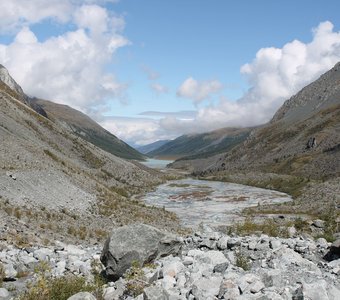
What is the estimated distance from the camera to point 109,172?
363 ft

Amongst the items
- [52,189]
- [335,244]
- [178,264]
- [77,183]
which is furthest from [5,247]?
[77,183]

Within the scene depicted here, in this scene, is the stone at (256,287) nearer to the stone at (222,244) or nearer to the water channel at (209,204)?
the stone at (222,244)

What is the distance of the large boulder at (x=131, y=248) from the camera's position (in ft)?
58.3

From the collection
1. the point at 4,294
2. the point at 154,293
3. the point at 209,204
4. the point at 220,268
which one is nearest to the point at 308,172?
the point at 209,204

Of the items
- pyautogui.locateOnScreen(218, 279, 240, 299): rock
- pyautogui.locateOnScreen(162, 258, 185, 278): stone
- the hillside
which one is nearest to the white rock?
pyautogui.locateOnScreen(162, 258, 185, 278): stone

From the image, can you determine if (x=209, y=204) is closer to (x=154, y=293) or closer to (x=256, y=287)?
(x=256, y=287)

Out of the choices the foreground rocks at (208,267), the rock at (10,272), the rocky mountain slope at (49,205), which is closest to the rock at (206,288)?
the foreground rocks at (208,267)

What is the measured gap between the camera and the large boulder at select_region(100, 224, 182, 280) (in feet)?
58.3

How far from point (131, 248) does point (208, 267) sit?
3483 mm

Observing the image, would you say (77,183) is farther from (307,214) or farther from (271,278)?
(271,278)

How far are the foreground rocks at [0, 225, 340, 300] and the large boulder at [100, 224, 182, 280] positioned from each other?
4 centimetres

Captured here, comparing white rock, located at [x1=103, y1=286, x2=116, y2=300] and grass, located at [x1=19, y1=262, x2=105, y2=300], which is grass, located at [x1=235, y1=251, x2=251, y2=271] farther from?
grass, located at [x1=19, y1=262, x2=105, y2=300]

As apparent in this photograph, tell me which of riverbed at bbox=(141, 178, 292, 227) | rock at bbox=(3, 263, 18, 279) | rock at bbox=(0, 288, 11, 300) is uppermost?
rock at bbox=(3, 263, 18, 279)

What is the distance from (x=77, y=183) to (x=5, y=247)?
32.3 meters
